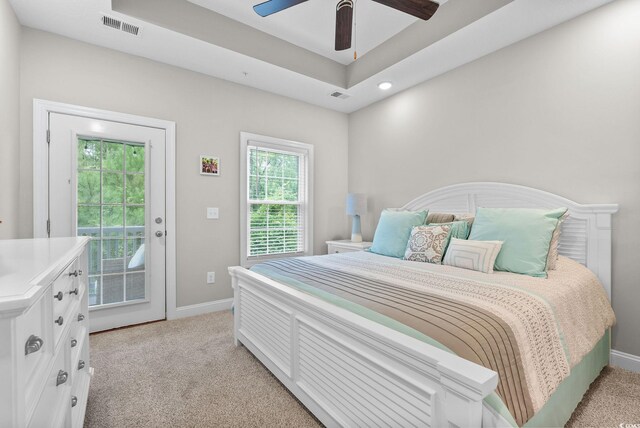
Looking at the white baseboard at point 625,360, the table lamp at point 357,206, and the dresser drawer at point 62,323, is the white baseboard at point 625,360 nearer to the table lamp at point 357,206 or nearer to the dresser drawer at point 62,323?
the table lamp at point 357,206

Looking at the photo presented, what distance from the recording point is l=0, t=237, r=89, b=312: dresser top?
0.58 meters

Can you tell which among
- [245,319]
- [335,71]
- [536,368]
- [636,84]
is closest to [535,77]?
[636,84]

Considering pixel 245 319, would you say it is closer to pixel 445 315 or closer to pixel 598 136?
pixel 445 315

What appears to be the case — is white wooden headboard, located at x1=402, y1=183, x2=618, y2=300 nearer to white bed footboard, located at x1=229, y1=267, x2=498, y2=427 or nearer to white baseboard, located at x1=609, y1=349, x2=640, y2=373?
white baseboard, located at x1=609, y1=349, x2=640, y2=373

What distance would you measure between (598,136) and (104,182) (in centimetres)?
409

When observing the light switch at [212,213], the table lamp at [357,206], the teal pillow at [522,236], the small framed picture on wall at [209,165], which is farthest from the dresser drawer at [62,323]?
the table lamp at [357,206]

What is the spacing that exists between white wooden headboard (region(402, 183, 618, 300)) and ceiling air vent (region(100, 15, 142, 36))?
3.27 metres

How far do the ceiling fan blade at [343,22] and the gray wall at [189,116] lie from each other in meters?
1.71

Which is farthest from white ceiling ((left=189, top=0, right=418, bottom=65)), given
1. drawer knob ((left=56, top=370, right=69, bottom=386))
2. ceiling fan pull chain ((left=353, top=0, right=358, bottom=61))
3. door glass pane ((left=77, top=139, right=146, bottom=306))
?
drawer knob ((left=56, top=370, right=69, bottom=386))

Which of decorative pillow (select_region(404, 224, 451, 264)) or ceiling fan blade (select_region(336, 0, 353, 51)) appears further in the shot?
decorative pillow (select_region(404, 224, 451, 264))

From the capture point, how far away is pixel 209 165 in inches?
129

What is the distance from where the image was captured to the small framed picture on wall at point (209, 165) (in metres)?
3.24

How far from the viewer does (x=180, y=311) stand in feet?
10.2

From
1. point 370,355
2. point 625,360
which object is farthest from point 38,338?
point 625,360
